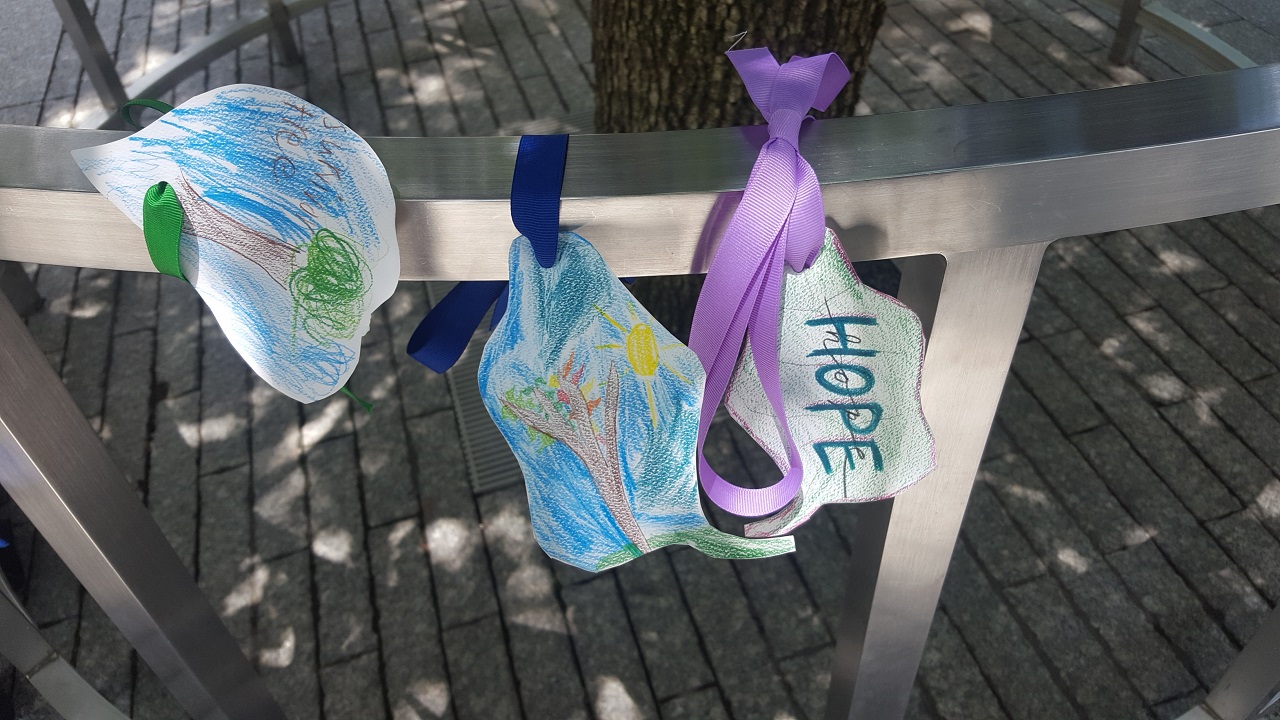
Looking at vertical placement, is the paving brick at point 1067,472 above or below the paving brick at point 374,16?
below

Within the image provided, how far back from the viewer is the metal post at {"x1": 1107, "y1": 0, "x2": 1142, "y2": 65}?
12.5 feet

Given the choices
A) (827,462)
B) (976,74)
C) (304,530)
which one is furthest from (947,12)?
(827,462)

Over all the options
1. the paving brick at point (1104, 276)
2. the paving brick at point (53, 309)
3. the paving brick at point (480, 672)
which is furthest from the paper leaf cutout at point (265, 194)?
the paving brick at point (1104, 276)

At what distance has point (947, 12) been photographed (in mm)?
4426

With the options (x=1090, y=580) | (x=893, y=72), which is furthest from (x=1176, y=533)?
(x=893, y=72)

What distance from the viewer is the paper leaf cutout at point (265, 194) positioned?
2.72ft

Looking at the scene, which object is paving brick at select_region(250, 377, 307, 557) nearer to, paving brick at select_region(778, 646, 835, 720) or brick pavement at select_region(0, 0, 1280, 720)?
brick pavement at select_region(0, 0, 1280, 720)

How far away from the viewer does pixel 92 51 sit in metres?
3.66

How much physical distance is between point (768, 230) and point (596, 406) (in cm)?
25

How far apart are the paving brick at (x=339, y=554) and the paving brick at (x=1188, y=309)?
2664 mm

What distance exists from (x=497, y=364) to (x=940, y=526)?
2.12ft

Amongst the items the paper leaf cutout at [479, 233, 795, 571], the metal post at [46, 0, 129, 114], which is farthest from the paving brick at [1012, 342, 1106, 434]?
the metal post at [46, 0, 129, 114]

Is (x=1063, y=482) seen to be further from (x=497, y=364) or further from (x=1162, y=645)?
(x=497, y=364)

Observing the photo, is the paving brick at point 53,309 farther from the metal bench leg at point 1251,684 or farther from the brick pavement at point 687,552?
the metal bench leg at point 1251,684
